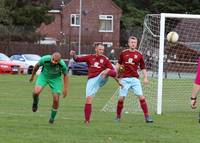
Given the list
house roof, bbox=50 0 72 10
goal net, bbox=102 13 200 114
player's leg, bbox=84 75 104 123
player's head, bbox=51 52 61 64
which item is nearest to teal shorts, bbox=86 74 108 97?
player's leg, bbox=84 75 104 123

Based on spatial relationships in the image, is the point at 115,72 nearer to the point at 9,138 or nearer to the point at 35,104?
the point at 35,104

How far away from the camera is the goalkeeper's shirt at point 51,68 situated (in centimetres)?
1493

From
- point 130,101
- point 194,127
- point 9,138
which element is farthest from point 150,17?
point 9,138

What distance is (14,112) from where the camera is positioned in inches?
712

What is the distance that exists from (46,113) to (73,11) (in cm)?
6275

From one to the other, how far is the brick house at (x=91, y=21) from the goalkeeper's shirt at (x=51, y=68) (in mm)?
63488

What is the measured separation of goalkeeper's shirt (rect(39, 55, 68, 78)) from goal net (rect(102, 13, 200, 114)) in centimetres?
445

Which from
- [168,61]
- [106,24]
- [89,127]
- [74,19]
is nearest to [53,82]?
[89,127]

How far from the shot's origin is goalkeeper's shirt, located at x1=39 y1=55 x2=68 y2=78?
49.0 feet

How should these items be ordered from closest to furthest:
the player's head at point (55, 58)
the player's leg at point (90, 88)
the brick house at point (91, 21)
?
the player's head at point (55, 58), the player's leg at point (90, 88), the brick house at point (91, 21)

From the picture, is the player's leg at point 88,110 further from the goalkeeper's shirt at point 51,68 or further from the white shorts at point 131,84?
the white shorts at point 131,84

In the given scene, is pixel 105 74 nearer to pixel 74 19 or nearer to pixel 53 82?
pixel 53 82

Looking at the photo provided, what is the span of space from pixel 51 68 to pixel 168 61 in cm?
1203

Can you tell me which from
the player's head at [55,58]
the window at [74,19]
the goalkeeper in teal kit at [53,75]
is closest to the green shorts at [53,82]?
the goalkeeper in teal kit at [53,75]
